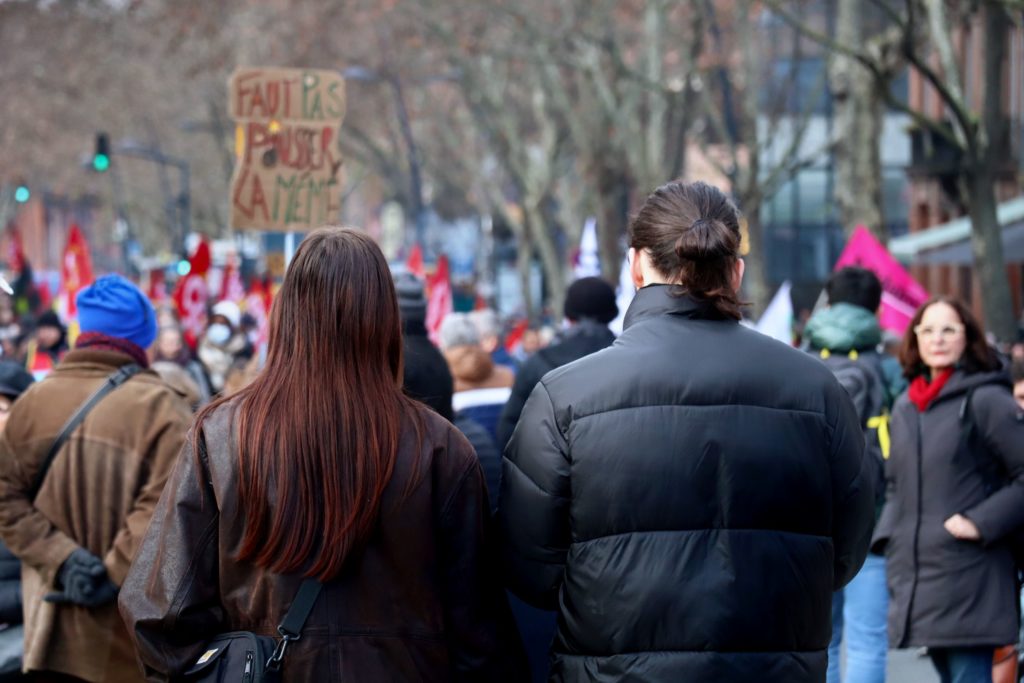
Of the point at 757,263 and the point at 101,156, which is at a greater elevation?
the point at 101,156

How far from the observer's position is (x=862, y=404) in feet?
20.4

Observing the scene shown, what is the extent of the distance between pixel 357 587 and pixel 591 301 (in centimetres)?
337

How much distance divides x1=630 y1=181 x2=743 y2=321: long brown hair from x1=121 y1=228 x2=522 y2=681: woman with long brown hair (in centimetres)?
56

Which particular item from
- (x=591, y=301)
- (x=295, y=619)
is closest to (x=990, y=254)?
(x=591, y=301)

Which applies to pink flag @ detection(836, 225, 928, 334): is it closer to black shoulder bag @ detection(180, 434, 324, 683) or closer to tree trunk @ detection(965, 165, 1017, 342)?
tree trunk @ detection(965, 165, 1017, 342)

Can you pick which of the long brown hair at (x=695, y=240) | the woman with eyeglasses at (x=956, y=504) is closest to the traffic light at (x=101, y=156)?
the woman with eyeglasses at (x=956, y=504)

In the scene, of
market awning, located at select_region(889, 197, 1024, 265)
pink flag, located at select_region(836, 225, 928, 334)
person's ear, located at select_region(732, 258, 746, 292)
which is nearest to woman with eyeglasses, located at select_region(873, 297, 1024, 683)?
person's ear, located at select_region(732, 258, 746, 292)

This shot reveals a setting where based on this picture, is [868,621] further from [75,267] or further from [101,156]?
[101,156]

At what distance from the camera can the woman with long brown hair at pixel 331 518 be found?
10.2 ft

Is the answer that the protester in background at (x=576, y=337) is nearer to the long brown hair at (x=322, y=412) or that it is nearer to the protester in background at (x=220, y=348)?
the long brown hair at (x=322, y=412)

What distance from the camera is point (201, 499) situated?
3170 mm

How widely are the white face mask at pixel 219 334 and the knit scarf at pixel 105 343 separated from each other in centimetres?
861

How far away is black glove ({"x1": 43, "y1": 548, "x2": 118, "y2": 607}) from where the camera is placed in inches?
186

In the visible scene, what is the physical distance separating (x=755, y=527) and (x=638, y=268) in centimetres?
61
